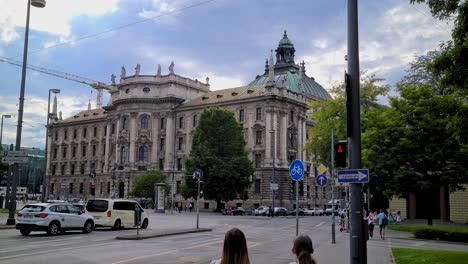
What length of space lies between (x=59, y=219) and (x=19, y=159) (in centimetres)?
563

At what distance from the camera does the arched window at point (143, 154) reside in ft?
292

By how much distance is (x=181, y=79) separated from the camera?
89750 millimetres

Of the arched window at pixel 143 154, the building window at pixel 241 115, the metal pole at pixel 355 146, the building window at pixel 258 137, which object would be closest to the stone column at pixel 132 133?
the arched window at pixel 143 154

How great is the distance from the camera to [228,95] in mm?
85438

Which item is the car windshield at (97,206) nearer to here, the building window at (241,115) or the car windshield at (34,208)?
the car windshield at (34,208)

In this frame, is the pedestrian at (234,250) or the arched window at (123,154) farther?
the arched window at (123,154)

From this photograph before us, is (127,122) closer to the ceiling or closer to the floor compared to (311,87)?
closer to the floor

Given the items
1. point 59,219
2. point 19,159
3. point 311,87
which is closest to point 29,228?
point 59,219

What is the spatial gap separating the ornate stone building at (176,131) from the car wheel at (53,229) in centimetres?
5011

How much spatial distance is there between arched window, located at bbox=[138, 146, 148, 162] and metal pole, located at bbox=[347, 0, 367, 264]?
80355 mm

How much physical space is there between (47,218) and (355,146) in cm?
1634

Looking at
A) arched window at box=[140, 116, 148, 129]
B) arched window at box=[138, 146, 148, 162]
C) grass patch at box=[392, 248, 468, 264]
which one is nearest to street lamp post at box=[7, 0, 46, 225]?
grass patch at box=[392, 248, 468, 264]

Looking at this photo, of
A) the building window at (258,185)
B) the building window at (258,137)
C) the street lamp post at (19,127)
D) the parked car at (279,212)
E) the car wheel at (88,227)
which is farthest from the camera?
the building window at (258,137)

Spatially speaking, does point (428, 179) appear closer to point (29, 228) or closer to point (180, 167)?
point (29, 228)
